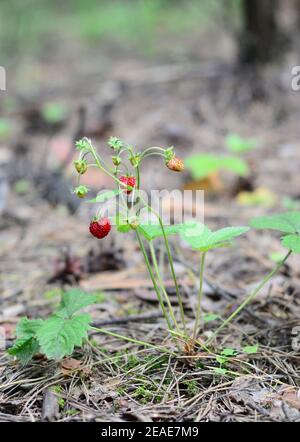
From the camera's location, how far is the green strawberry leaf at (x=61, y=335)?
1.36m

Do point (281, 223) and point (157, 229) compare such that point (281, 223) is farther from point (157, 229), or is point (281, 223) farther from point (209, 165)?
point (209, 165)

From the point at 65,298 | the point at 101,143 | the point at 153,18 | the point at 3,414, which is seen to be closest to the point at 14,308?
the point at 65,298

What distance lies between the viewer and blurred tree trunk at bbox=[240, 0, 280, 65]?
→ 4.45 meters

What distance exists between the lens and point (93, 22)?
811 cm

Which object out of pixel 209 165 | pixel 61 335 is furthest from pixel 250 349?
pixel 209 165

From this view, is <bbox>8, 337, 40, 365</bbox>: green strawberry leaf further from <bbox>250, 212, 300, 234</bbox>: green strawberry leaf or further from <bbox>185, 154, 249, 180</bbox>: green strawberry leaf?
<bbox>185, 154, 249, 180</bbox>: green strawberry leaf

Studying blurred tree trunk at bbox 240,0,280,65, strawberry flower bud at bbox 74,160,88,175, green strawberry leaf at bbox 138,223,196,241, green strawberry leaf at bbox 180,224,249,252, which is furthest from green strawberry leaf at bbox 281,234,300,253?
blurred tree trunk at bbox 240,0,280,65

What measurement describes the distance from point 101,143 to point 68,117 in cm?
64

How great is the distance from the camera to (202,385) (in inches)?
56.4

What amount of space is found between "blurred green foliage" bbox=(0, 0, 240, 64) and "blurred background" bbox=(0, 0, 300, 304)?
1.2 inches

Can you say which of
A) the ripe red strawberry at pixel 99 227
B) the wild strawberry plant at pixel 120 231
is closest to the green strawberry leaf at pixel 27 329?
the wild strawberry plant at pixel 120 231
